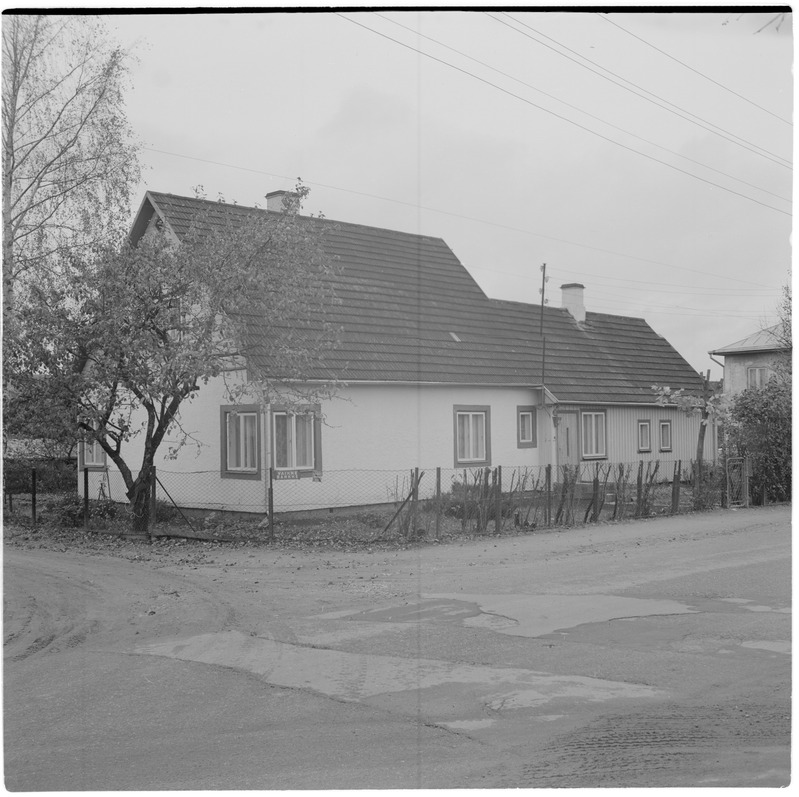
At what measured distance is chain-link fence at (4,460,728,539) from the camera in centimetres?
1755

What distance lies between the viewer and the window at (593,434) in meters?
27.2

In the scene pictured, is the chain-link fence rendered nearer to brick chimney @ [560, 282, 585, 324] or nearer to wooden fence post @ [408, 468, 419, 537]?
wooden fence post @ [408, 468, 419, 537]

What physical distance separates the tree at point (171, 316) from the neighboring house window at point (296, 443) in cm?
168

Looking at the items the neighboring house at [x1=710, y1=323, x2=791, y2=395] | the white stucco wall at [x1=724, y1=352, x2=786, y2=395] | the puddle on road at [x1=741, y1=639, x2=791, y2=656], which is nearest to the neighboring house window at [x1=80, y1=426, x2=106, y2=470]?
the puddle on road at [x1=741, y1=639, x2=791, y2=656]

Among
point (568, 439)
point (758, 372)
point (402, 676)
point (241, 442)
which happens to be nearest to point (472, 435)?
point (568, 439)

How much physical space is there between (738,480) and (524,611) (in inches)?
559

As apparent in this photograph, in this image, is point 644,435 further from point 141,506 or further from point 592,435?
point 141,506

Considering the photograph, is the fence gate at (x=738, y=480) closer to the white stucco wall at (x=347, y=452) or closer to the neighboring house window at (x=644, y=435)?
the white stucco wall at (x=347, y=452)

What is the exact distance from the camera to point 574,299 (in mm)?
31875

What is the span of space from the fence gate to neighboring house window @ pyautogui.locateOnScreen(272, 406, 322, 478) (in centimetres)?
960

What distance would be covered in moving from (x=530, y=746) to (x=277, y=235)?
12.5 metres

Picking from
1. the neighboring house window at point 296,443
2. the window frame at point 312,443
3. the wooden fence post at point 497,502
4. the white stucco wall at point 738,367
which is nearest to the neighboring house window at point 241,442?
the window frame at point 312,443

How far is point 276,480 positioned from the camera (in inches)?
755

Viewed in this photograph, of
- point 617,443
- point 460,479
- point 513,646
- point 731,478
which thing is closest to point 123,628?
point 513,646
